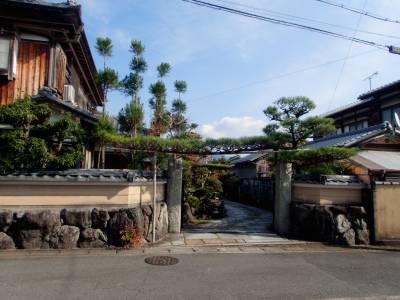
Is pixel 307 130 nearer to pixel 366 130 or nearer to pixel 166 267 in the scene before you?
pixel 366 130

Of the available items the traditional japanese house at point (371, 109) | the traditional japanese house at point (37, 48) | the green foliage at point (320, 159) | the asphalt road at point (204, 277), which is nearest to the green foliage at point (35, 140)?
the traditional japanese house at point (37, 48)

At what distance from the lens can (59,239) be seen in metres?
8.98

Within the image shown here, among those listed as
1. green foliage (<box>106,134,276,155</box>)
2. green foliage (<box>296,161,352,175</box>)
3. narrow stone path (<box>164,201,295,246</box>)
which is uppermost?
green foliage (<box>106,134,276,155</box>)

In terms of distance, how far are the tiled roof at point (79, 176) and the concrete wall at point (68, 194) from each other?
16 centimetres

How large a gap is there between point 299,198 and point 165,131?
10.4 m

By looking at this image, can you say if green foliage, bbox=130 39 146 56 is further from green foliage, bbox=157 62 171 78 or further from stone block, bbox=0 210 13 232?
stone block, bbox=0 210 13 232

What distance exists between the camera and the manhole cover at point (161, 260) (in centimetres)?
794

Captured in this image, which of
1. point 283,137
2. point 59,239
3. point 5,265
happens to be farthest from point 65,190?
point 283,137

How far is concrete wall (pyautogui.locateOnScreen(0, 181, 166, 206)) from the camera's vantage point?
355 inches

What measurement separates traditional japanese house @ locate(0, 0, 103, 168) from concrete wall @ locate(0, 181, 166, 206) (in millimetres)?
3589

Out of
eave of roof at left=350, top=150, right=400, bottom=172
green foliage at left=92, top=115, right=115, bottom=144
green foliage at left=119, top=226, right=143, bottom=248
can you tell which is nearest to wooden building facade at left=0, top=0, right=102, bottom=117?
green foliage at left=92, top=115, right=115, bottom=144

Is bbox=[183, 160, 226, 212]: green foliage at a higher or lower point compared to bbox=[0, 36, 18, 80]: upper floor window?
lower

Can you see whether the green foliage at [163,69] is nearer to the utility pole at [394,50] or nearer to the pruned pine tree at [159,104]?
the pruned pine tree at [159,104]

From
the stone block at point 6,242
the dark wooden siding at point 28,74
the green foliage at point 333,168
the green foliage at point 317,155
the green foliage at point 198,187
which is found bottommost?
the stone block at point 6,242
